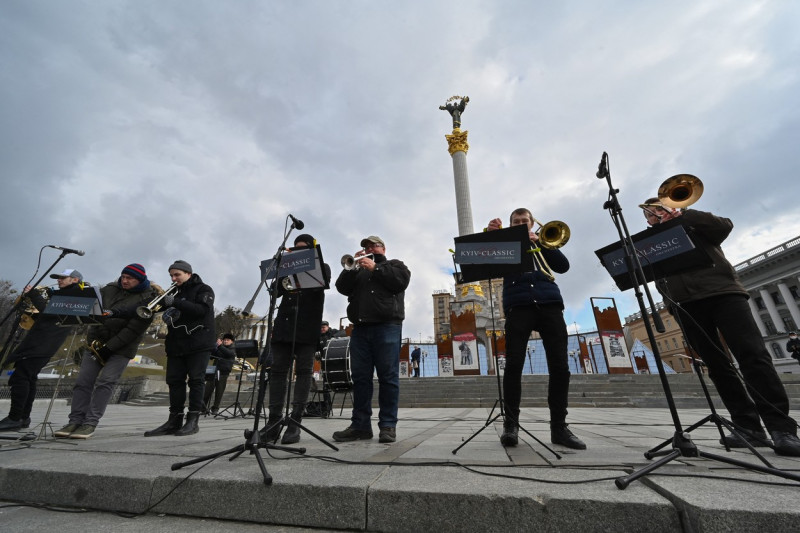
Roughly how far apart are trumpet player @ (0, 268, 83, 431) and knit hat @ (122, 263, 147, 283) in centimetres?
77

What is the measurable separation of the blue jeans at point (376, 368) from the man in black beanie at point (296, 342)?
0.51 m

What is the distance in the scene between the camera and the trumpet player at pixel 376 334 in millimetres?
3432

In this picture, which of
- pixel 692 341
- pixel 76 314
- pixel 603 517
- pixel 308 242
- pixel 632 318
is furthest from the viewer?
pixel 632 318

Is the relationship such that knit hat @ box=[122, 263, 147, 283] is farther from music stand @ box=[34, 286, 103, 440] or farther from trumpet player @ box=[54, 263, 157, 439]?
music stand @ box=[34, 286, 103, 440]

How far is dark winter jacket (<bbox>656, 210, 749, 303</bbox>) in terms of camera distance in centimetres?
299

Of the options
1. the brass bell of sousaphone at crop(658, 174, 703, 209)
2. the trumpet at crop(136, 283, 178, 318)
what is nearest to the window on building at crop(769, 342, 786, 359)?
the brass bell of sousaphone at crop(658, 174, 703, 209)

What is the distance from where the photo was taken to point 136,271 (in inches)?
173

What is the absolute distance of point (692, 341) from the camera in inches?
125

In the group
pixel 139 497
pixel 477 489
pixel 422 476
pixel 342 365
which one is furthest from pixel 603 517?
pixel 342 365

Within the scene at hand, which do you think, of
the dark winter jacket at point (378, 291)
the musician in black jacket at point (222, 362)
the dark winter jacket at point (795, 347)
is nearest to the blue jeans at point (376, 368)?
the dark winter jacket at point (378, 291)

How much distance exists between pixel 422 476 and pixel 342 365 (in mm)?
4964

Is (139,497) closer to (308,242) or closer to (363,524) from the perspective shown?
(363,524)

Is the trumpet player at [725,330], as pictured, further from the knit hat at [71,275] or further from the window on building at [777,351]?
the window on building at [777,351]

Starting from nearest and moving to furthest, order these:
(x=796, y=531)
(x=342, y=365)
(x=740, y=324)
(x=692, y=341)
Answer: (x=796, y=531) → (x=740, y=324) → (x=692, y=341) → (x=342, y=365)
